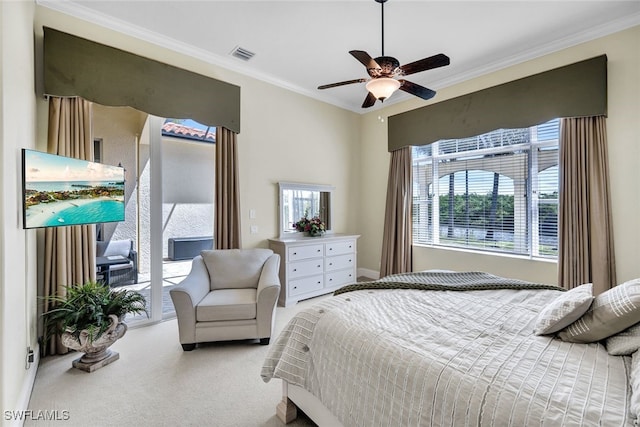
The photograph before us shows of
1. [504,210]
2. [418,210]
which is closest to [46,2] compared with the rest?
[418,210]

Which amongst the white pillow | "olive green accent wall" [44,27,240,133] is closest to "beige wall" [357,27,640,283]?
the white pillow

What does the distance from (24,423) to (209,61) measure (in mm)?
3610

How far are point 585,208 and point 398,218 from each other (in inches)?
86.6

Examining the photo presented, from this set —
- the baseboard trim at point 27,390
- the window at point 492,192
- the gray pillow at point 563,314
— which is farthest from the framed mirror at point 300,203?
the gray pillow at point 563,314

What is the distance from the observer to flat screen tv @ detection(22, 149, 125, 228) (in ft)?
5.95

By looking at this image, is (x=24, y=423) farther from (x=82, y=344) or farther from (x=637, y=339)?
(x=637, y=339)

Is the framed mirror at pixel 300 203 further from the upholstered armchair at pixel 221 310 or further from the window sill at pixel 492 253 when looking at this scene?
the window sill at pixel 492 253

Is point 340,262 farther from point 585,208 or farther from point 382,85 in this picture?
point 585,208

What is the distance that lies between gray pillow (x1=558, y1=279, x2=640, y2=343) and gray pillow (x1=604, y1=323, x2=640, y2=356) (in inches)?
0.8

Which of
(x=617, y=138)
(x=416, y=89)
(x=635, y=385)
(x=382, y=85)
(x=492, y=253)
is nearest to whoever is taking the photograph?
(x=635, y=385)

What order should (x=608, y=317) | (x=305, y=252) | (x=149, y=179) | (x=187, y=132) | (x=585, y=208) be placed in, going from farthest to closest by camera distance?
(x=305, y=252), (x=187, y=132), (x=149, y=179), (x=585, y=208), (x=608, y=317)

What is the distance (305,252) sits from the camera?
400cm

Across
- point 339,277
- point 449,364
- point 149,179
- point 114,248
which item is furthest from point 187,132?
point 449,364

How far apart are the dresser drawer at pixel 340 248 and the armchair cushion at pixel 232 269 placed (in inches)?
49.0
